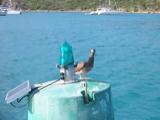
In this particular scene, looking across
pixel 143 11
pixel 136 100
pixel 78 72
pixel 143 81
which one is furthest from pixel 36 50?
pixel 143 11

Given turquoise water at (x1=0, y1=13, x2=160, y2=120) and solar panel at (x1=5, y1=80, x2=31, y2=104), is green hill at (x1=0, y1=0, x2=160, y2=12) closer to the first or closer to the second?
turquoise water at (x1=0, y1=13, x2=160, y2=120)

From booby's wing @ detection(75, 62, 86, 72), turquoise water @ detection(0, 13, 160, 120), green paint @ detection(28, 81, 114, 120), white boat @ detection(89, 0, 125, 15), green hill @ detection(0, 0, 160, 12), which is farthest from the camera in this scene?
green hill @ detection(0, 0, 160, 12)

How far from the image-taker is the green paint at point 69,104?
5461 mm

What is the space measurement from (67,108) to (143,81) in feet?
61.2

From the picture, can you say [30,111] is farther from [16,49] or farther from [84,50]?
[16,49]

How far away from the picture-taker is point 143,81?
78.3ft

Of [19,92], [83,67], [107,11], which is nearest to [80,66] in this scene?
[83,67]

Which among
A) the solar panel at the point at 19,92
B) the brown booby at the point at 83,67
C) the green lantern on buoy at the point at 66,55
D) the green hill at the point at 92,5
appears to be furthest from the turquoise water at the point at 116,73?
the green hill at the point at 92,5

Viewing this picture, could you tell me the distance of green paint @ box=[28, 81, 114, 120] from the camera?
215 inches

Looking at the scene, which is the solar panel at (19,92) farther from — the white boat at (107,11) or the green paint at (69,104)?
the white boat at (107,11)

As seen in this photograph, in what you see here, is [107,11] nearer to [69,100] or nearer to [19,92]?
[19,92]

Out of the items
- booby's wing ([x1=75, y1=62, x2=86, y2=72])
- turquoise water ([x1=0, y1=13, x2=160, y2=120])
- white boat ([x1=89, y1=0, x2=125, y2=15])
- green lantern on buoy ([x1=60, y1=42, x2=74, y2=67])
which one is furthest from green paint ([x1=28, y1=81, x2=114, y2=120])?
white boat ([x1=89, y1=0, x2=125, y2=15])

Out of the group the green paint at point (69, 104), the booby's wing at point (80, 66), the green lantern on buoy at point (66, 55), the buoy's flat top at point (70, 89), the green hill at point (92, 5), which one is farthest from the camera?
the green hill at point (92, 5)

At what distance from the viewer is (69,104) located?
214 inches
